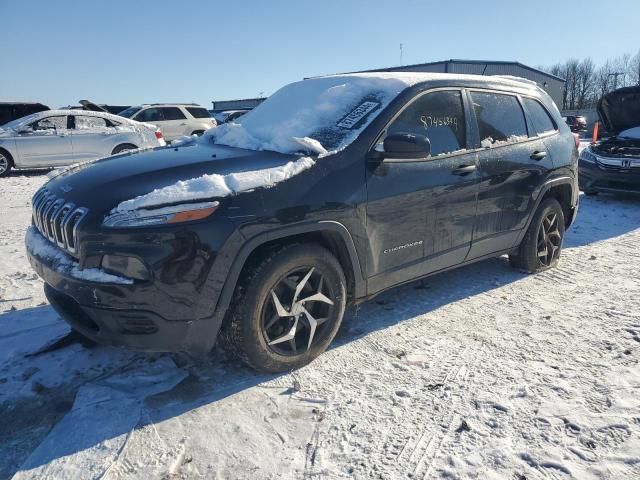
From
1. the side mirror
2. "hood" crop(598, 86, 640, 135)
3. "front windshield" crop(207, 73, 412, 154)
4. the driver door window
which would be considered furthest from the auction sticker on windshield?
the driver door window

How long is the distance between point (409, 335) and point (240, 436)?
152cm

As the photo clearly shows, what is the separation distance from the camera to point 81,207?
257cm

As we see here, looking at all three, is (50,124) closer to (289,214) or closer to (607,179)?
(289,214)

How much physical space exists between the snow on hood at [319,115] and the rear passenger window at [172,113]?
528 inches

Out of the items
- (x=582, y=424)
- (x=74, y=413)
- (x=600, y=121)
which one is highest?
(x=600, y=121)

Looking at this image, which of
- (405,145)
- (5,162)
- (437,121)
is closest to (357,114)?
(405,145)

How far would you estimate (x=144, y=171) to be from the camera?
2.85m

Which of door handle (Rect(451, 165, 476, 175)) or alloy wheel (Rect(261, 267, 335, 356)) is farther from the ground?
door handle (Rect(451, 165, 476, 175))

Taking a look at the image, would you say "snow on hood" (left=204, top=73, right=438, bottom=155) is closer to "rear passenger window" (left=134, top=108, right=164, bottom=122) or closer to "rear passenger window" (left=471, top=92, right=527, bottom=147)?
"rear passenger window" (left=471, top=92, right=527, bottom=147)

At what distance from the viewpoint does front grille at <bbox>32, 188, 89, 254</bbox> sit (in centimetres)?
253

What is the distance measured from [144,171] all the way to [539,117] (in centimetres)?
372

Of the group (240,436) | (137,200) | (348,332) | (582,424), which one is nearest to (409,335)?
(348,332)

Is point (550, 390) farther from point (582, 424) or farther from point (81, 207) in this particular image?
point (81, 207)

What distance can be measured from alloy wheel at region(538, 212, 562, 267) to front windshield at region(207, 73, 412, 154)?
2224mm
